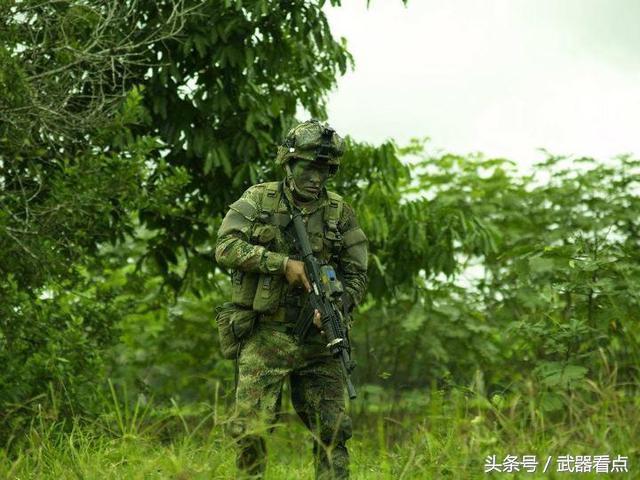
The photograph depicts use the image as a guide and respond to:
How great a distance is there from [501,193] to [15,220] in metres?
8.33

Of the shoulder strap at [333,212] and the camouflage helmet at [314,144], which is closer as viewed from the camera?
the camouflage helmet at [314,144]

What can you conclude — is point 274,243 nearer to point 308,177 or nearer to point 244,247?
point 244,247

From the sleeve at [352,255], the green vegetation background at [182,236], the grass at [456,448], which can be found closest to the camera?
the grass at [456,448]

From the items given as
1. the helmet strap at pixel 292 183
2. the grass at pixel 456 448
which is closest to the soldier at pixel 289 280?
the helmet strap at pixel 292 183

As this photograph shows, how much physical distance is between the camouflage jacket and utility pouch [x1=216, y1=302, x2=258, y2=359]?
5 cm

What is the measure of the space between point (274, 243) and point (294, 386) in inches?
28.8

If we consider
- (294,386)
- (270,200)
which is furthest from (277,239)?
(294,386)

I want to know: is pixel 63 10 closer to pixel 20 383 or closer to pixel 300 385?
pixel 20 383

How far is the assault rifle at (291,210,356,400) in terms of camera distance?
202 inches

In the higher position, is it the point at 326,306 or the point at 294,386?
the point at 326,306

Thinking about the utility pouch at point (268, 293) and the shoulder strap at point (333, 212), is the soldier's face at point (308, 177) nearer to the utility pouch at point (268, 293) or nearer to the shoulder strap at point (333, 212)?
the shoulder strap at point (333, 212)

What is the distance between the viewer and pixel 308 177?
17.8 feet

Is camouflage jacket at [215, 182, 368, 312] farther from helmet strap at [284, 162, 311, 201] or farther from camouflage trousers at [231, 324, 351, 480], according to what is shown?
camouflage trousers at [231, 324, 351, 480]

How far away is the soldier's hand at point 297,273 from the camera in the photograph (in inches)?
205
